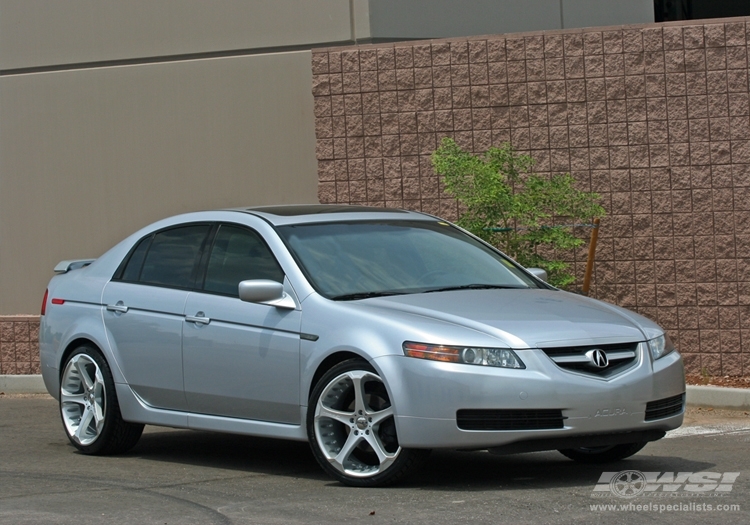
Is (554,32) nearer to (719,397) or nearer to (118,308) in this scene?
(719,397)

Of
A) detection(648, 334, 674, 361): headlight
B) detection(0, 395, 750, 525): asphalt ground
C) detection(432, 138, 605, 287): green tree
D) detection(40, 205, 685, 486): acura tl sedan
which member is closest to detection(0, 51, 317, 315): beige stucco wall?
detection(432, 138, 605, 287): green tree

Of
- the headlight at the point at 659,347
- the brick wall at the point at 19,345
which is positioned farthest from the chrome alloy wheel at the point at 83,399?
the brick wall at the point at 19,345

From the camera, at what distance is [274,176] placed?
43.9ft

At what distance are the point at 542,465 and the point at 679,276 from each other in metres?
5.12

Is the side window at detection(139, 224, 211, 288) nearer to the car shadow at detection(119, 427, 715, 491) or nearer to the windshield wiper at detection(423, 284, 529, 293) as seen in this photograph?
the car shadow at detection(119, 427, 715, 491)

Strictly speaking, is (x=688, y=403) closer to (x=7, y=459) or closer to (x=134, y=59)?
(x=7, y=459)

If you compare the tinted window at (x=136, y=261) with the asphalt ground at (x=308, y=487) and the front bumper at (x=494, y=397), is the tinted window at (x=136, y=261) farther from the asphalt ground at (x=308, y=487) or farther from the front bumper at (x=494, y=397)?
the front bumper at (x=494, y=397)

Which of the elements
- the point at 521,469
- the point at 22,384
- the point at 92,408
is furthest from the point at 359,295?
the point at 22,384

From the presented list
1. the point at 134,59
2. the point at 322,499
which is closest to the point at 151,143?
the point at 134,59

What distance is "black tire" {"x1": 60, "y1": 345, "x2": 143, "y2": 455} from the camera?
841 centimetres

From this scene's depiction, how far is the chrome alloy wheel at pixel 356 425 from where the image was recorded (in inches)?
263

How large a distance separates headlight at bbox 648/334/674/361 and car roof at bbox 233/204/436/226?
2048 millimetres

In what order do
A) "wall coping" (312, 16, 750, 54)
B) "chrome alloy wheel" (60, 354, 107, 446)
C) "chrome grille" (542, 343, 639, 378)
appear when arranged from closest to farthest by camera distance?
1. "chrome grille" (542, 343, 639, 378)
2. "chrome alloy wheel" (60, 354, 107, 446)
3. "wall coping" (312, 16, 750, 54)

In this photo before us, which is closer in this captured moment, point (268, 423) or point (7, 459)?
point (268, 423)
